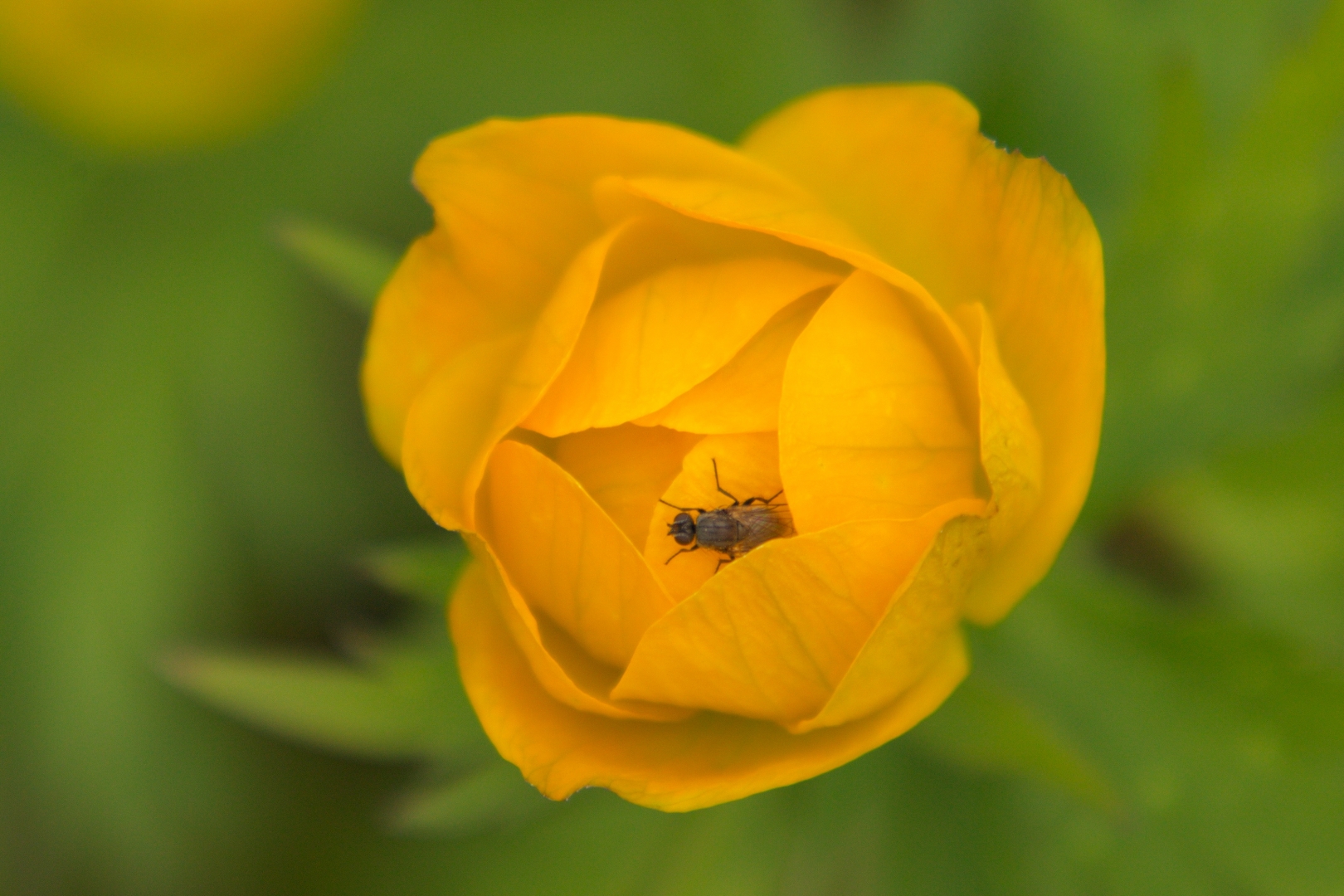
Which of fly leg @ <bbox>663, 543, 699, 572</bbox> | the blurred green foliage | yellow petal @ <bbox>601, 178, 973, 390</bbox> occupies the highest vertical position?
yellow petal @ <bbox>601, 178, 973, 390</bbox>

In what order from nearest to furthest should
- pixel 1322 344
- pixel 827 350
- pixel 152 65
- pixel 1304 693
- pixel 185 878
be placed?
1. pixel 827 350
2. pixel 1304 693
3. pixel 1322 344
4. pixel 152 65
5. pixel 185 878

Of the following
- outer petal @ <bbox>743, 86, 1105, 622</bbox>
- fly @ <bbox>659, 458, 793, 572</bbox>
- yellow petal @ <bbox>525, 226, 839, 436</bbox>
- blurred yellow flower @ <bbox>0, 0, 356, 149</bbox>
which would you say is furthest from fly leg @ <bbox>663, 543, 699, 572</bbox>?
blurred yellow flower @ <bbox>0, 0, 356, 149</bbox>

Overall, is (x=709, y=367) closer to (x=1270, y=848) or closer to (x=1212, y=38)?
(x=1270, y=848)

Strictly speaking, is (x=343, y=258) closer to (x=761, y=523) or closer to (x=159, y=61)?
(x=761, y=523)

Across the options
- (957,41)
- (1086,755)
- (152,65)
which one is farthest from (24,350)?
(1086,755)

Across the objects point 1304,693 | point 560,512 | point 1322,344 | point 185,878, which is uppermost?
point 560,512

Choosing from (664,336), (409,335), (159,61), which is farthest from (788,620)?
(159,61)

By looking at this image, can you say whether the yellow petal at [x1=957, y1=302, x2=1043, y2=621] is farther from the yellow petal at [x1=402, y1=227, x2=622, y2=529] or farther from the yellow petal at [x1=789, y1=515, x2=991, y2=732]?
the yellow petal at [x1=402, y1=227, x2=622, y2=529]

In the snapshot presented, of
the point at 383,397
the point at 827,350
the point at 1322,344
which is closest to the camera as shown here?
the point at 827,350
